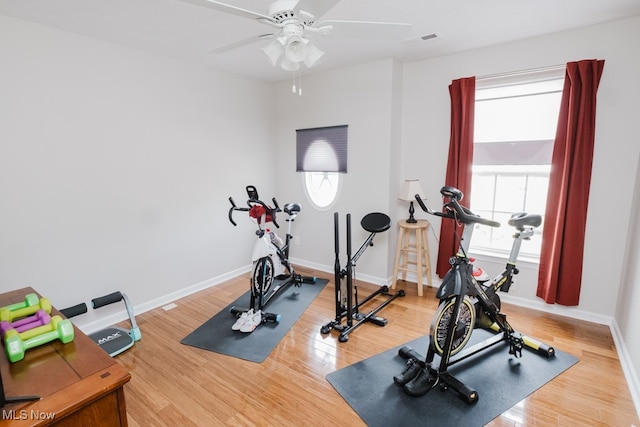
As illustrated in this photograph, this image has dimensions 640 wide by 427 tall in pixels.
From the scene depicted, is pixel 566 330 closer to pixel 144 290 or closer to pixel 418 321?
pixel 418 321

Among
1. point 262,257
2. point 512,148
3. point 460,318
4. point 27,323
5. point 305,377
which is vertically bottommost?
point 305,377

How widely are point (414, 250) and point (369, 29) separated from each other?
261cm

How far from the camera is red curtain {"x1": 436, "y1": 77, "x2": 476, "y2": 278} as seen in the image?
126 inches

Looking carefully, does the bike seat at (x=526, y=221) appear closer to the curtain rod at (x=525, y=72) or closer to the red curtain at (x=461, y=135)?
the red curtain at (x=461, y=135)

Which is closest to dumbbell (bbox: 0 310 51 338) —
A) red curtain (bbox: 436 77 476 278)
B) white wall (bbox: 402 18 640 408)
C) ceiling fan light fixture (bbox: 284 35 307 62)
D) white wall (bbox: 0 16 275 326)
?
white wall (bbox: 0 16 275 326)

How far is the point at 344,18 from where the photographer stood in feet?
7.89

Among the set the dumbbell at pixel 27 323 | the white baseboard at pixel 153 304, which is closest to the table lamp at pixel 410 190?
the white baseboard at pixel 153 304

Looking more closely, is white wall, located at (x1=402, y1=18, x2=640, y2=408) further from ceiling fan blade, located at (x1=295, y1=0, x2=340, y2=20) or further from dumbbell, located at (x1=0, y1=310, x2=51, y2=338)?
dumbbell, located at (x1=0, y1=310, x2=51, y2=338)

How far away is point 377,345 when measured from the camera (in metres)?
2.64

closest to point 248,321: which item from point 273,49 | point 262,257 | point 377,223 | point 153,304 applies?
point 262,257

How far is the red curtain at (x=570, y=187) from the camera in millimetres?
2684

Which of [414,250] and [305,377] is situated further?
[414,250]

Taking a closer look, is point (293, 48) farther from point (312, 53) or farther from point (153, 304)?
point (153, 304)

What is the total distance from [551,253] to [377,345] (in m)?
1.87
